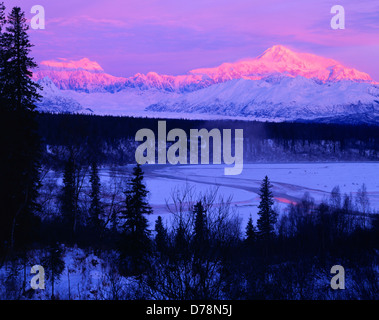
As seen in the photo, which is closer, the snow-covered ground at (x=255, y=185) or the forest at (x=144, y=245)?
the forest at (x=144, y=245)

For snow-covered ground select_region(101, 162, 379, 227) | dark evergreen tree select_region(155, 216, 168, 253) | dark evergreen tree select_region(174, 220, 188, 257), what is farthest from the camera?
snow-covered ground select_region(101, 162, 379, 227)

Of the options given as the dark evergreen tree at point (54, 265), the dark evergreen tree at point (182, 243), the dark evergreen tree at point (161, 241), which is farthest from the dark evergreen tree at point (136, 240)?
the dark evergreen tree at point (182, 243)

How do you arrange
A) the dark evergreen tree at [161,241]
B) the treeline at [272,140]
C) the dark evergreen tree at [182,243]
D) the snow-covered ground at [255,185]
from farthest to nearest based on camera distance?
the treeline at [272,140], the snow-covered ground at [255,185], the dark evergreen tree at [161,241], the dark evergreen tree at [182,243]

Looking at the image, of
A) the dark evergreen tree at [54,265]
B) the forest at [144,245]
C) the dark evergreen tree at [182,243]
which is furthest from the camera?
the dark evergreen tree at [54,265]

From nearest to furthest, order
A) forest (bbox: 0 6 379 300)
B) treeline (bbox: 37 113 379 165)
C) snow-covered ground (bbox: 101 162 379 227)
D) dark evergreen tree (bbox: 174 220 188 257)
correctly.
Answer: dark evergreen tree (bbox: 174 220 188 257), forest (bbox: 0 6 379 300), snow-covered ground (bbox: 101 162 379 227), treeline (bbox: 37 113 379 165)

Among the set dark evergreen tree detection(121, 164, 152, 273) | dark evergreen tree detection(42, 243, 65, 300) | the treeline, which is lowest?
dark evergreen tree detection(42, 243, 65, 300)

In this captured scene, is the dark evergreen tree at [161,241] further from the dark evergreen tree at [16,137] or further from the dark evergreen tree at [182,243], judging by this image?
the dark evergreen tree at [16,137]

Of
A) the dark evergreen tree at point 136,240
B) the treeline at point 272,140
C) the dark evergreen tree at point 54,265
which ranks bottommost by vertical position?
the dark evergreen tree at point 54,265

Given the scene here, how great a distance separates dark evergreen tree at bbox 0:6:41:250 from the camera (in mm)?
13445

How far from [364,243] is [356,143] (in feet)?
274

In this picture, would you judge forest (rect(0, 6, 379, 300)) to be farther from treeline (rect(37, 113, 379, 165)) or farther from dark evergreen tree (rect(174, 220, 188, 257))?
treeline (rect(37, 113, 379, 165))

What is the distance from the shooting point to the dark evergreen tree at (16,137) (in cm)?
1345

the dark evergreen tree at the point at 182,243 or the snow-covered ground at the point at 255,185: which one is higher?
the snow-covered ground at the point at 255,185

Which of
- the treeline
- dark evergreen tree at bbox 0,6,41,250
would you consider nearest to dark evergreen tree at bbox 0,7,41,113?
dark evergreen tree at bbox 0,6,41,250
